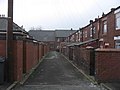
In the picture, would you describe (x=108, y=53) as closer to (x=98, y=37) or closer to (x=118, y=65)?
(x=118, y=65)

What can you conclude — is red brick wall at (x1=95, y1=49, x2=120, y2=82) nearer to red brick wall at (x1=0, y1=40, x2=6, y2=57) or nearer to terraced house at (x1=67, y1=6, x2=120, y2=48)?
red brick wall at (x1=0, y1=40, x2=6, y2=57)

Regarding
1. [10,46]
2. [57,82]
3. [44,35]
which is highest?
[44,35]

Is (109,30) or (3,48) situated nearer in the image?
(3,48)

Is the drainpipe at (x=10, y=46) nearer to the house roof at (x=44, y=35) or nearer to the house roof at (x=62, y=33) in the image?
the house roof at (x=62, y=33)

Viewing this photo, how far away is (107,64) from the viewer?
52.4 feet

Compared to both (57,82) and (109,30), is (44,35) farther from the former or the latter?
(57,82)

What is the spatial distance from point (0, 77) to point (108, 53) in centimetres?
592

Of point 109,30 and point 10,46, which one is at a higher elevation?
point 109,30

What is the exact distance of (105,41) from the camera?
29.0 meters

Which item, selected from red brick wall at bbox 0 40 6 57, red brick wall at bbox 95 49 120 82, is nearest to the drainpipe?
red brick wall at bbox 0 40 6 57

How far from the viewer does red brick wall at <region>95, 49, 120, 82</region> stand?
51.9 ft

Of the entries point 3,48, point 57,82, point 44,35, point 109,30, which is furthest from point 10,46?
point 44,35

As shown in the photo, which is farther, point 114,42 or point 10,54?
point 114,42

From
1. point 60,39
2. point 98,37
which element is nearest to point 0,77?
point 98,37
